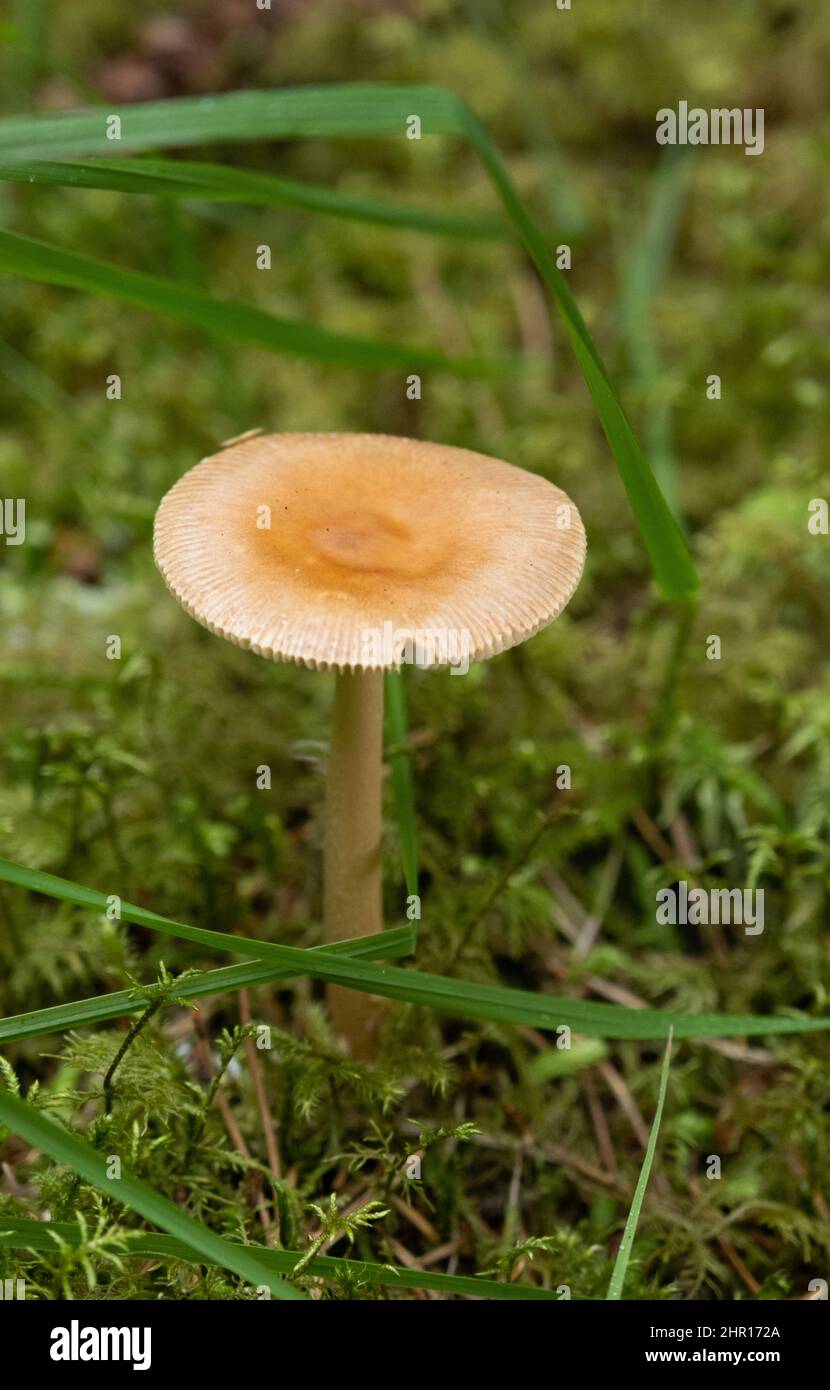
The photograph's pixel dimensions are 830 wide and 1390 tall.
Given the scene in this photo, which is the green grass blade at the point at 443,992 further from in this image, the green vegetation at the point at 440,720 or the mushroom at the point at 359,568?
the mushroom at the point at 359,568

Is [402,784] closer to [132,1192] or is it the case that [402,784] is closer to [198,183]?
[132,1192]

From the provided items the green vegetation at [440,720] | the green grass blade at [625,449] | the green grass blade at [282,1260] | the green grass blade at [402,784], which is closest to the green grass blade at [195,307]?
the green vegetation at [440,720]

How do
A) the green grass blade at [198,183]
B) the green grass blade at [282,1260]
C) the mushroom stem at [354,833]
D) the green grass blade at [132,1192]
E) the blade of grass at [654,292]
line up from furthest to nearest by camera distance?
→ the blade of grass at [654,292] < the mushroom stem at [354,833] < the green grass blade at [198,183] < the green grass blade at [282,1260] < the green grass blade at [132,1192]

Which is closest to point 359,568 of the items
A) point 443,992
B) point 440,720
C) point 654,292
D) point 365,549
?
point 365,549

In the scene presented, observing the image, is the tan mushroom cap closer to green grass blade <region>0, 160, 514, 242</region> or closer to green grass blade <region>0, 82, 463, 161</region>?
green grass blade <region>0, 160, 514, 242</region>

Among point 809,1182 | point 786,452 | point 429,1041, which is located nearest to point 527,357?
point 786,452

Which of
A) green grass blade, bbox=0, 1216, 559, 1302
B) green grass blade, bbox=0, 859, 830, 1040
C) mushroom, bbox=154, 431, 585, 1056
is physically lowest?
green grass blade, bbox=0, 1216, 559, 1302

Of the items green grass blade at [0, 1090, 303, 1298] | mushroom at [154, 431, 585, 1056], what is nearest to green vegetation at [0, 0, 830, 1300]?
green grass blade at [0, 1090, 303, 1298]
